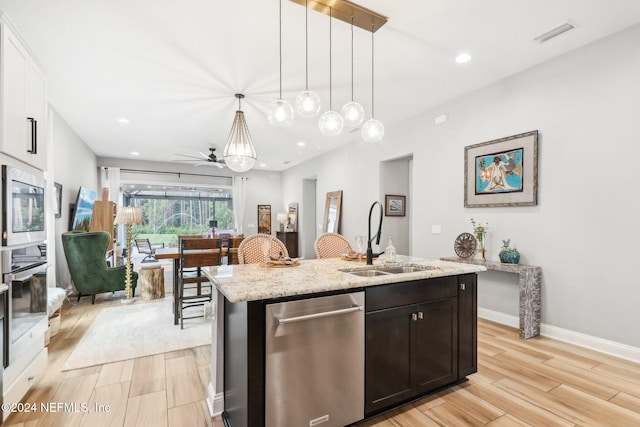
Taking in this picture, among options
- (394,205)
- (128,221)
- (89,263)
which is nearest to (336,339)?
(394,205)

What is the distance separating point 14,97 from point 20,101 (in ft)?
0.31

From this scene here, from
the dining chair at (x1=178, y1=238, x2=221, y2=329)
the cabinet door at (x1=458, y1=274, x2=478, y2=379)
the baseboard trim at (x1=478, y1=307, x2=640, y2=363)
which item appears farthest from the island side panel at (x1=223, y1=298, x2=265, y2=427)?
the baseboard trim at (x1=478, y1=307, x2=640, y2=363)

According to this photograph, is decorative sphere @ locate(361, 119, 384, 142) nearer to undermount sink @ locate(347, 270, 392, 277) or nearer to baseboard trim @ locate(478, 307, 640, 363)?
undermount sink @ locate(347, 270, 392, 277)

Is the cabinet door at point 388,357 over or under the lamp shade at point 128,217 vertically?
under

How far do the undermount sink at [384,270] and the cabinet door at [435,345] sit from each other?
276 millimetres

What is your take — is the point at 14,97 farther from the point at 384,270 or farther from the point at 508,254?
the point at 508,254

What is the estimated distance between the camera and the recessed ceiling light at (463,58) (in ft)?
9.67

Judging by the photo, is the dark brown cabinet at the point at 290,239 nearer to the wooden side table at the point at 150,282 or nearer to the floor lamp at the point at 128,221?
the wooden side table at the point at 150,282

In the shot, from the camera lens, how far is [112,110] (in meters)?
4.36

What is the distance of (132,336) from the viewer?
10.4 feet

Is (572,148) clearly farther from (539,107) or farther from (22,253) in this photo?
(22,253)

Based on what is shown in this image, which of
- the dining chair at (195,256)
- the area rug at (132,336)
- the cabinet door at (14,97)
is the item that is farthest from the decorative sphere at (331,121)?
the area rug at (132,336)

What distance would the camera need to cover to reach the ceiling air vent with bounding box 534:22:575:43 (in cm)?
253

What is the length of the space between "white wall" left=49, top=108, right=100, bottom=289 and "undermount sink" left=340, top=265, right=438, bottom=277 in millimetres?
4632
